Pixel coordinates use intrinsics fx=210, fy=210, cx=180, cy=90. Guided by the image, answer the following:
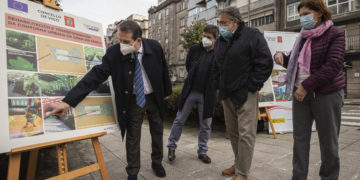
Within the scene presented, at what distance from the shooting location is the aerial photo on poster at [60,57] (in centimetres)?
191

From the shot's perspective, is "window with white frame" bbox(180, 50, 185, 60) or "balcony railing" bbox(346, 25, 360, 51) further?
"window with white frame" bbox(180, 50, 185, 60)

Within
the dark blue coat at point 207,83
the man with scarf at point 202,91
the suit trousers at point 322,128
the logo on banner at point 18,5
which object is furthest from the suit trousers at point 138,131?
the suit trousers at point 322,128

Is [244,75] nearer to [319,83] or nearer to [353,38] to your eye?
[319,83]

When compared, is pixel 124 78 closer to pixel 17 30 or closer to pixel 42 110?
pixel 42 110

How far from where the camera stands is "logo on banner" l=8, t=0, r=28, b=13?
1.80 metres

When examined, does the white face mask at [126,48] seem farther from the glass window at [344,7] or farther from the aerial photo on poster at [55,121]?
the glass window at [344,7]

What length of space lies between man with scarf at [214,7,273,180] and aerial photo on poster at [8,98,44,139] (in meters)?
1.77

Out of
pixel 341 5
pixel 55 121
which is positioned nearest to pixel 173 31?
pixel 341 5

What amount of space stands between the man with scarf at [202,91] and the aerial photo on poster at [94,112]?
1.15 metres

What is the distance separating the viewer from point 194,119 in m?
6.25

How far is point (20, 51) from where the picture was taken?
1767 mm

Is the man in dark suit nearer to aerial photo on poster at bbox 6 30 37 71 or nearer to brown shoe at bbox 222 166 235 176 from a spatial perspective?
aerial photo on poster at bbox 6 30 37 71

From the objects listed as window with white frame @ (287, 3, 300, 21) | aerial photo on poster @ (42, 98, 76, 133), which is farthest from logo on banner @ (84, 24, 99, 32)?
window with white frame @ (287, 3, 300, 21)

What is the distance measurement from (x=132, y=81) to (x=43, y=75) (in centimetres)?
80
